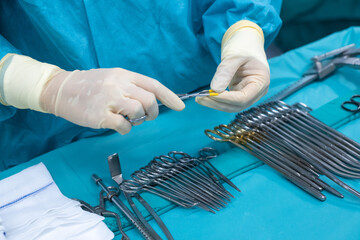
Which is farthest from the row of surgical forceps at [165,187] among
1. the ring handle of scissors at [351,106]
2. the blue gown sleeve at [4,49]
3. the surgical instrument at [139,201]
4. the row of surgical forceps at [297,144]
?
the ring handle of scissors at [351,106]

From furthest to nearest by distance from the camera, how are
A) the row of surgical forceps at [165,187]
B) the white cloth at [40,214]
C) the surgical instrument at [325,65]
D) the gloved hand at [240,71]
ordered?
the surgical instrument at [325,65], the gloved hand at [240,71], the row of surgical forceps at [165,187], the white cloth at [40,214]

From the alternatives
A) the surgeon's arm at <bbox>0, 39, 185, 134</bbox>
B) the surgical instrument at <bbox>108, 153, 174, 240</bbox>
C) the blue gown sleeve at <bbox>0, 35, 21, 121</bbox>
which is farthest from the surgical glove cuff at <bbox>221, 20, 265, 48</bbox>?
the blue gown sleeve at <bbox>0, 35, 21, 121</bbox>

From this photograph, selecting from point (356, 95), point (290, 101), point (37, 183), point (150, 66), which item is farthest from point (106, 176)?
point (356, 95)

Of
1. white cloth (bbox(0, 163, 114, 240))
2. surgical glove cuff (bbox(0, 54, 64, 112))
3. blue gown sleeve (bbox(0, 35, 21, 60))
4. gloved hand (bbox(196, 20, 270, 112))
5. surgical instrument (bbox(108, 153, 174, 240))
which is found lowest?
surgical instrument (bbox(108, 153, 174, 240))

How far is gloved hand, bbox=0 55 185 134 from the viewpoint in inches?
36.9

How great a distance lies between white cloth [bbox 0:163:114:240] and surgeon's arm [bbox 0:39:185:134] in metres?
0.22

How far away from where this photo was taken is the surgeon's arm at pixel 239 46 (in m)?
1.10

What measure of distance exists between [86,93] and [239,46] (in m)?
0.56

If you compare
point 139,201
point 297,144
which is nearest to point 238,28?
point 297,144

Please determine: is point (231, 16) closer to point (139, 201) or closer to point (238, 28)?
point (238, 28)

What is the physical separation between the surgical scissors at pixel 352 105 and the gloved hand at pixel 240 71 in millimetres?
373

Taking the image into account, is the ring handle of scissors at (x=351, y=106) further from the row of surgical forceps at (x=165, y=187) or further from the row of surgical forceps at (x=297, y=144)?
the row of surgical forceps at (x=165, y=187)

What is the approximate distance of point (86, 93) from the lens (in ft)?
3.14

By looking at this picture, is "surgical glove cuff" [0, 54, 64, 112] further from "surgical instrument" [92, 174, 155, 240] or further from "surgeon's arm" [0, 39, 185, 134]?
"surgical instrument" [92, 174, 155, 240]
